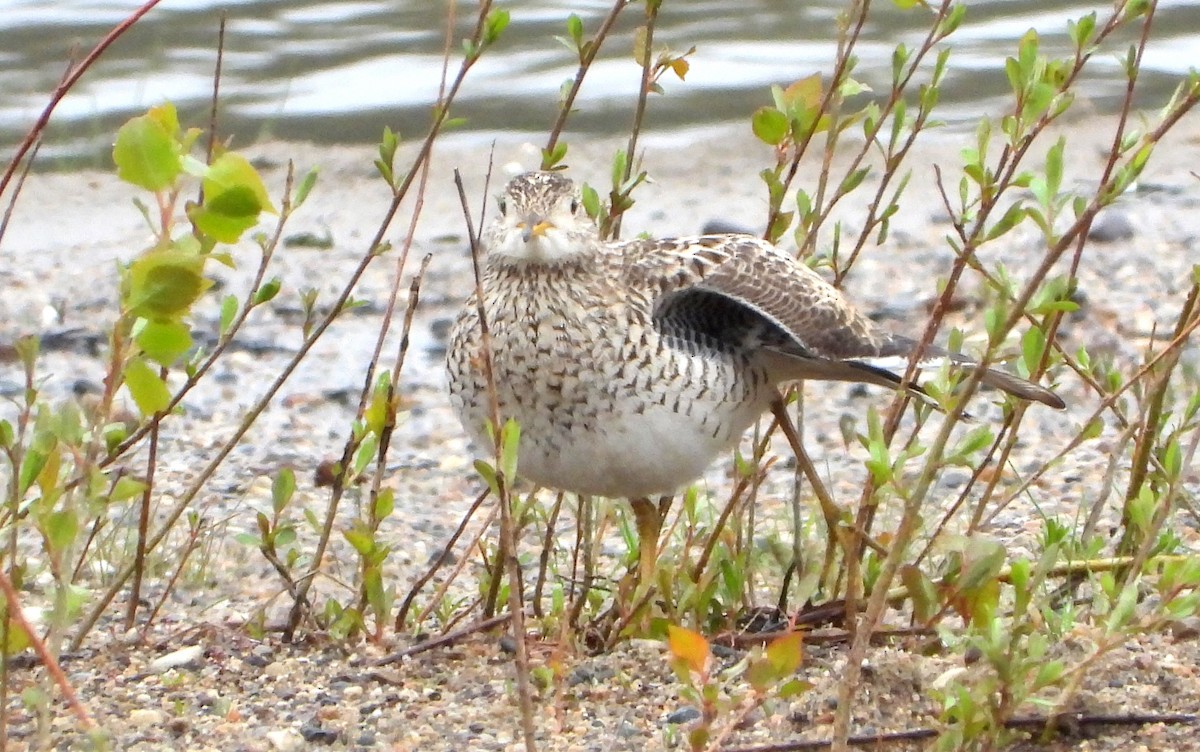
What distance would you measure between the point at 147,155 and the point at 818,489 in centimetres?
277

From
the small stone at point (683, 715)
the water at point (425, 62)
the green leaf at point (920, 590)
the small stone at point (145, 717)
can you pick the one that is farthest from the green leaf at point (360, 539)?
the water at point (425, 62)

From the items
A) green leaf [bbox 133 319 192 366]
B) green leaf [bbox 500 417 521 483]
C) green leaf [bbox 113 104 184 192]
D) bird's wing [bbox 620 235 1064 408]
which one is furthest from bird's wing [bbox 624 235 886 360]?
green leaf [bbox 113 104 184 192]

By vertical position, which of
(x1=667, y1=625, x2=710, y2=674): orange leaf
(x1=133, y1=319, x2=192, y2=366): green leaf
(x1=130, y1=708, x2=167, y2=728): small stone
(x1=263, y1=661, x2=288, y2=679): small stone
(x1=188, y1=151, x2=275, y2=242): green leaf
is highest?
(x1=188, y1=151, x2=275, y2=242): green leaf

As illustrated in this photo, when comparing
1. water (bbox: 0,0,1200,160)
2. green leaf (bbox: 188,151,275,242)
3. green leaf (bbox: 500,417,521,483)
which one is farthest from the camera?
water (bbox: 0,0,1200,160)

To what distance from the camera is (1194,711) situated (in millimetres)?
3900

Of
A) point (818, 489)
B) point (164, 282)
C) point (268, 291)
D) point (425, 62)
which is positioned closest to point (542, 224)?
point (818, 489)

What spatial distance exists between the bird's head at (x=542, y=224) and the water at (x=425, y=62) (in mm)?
7789

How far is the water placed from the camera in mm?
13492

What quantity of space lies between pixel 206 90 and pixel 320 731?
34.1 feet

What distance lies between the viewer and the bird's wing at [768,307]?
469 cm

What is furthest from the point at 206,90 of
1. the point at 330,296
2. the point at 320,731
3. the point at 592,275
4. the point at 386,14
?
the point at 320,731

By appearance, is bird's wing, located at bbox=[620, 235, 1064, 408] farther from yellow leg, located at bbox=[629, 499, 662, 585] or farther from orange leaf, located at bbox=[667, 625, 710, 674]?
orange leaf, located at bbox=[667, 625, 710, 674]

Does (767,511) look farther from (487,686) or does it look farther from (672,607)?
(487,686)

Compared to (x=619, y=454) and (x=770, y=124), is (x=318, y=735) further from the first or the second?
(x=770, y=124)
